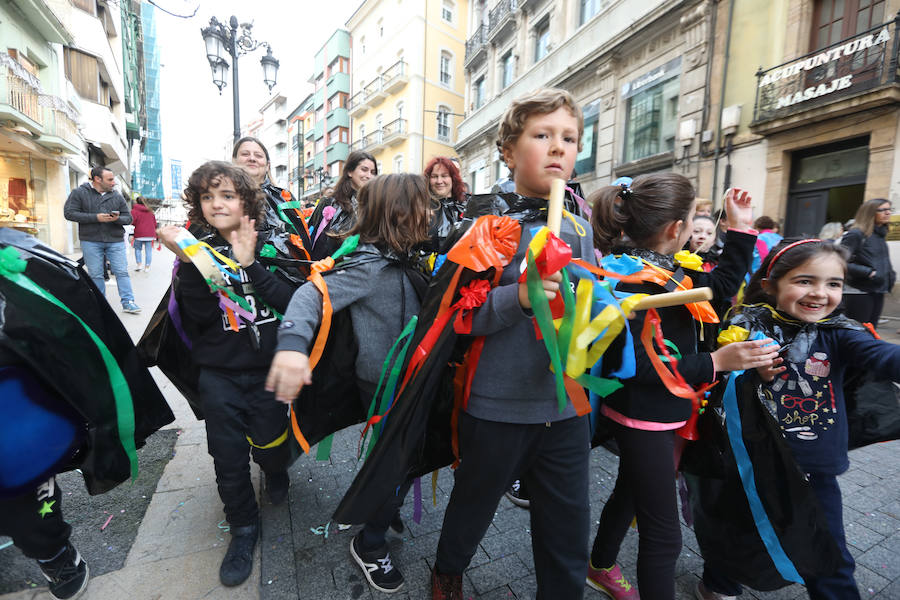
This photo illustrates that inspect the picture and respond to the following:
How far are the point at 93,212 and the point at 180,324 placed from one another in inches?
201

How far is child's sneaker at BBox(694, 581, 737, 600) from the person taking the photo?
1736 mm

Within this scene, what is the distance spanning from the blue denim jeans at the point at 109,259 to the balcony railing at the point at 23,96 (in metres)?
9.94

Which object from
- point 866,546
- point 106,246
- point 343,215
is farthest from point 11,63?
point 866,546

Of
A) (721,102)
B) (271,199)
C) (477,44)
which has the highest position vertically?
(477,44)

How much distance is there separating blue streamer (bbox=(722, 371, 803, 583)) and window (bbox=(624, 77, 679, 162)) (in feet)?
37.5

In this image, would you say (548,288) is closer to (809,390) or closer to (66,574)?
(809,390)

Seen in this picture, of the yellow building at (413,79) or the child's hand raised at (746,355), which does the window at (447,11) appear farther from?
the child's hand raised at (746,355)

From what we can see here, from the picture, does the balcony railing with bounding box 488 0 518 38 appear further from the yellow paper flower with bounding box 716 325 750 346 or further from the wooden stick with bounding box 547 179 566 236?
the wooden stick with bounding box 547 179 566 236

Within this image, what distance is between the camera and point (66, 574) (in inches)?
66.4

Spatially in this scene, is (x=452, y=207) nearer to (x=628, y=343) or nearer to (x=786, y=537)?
(x=628, y=343)

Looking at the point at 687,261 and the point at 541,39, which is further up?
the point at 541,39

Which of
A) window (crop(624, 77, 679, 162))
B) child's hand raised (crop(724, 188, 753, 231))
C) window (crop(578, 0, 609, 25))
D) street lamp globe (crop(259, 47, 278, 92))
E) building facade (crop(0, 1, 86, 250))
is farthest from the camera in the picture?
window (crop(578, 0, 609, 25))

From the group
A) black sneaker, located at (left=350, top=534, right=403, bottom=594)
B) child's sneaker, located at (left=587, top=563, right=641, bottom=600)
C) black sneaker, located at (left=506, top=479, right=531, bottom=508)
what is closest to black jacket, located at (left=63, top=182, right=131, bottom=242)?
black sneaker, located at (left=350, top=534, right=403, bottom=594)

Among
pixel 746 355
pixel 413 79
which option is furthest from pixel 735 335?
pixel 413 79
